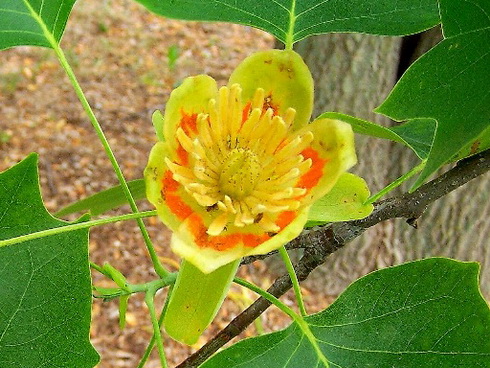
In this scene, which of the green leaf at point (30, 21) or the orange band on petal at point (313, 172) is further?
the green leaf at point (30, 21)

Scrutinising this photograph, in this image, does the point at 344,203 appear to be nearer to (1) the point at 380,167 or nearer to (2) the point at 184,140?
(2) the point at 184,140

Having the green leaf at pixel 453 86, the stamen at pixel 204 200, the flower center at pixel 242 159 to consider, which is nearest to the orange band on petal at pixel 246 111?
the flower center at pixel 242 159

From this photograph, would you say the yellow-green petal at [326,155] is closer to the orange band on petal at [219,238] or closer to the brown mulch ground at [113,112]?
the orange band on petal at [219,238]

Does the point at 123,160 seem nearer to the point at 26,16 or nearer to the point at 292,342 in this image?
the point at 26,16

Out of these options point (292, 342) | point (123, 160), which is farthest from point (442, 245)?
point (292, 342)

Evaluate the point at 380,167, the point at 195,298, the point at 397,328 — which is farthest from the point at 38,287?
the point at 380,167

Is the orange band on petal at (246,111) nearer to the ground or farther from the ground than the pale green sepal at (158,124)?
farther from the ground
